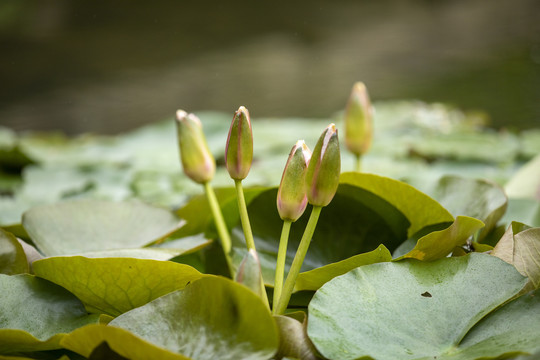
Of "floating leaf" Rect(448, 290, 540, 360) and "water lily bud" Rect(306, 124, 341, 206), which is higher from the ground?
"water lily bud" Rect(306, 124, 341, 206)

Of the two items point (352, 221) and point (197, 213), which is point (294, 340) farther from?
point (197, 213)

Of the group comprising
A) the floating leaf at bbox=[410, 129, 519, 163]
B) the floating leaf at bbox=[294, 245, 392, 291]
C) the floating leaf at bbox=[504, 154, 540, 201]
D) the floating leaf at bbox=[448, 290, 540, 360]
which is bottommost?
the floating leaf at bbox=[410, 129, 519, 163]

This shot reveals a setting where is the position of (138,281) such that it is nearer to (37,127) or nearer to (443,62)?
(37,127)

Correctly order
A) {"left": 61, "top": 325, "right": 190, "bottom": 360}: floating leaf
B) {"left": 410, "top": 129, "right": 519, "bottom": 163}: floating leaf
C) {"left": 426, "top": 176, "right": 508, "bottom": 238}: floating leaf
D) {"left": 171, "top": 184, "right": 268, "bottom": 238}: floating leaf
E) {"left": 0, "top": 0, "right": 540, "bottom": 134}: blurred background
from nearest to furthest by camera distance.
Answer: {"left": 61, "top": 325, "right": 190, "bottom": 360}: floating leaf, {"left": 426, "top": 176, "right": 508, "bottom": 238}: floating leaf, {"left": 171, "top": 184, "right": 268, "bottom": 238}: floating leaf, {"left": 410, "top": 129, "right": 519, "bottom": 163}: floating leaf, {"left": 0, "top": 0, "right": 540, "bottom": 134}: blurred background

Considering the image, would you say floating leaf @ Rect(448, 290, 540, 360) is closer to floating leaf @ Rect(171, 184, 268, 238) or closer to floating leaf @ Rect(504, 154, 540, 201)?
floating leaf @ Rect(171, 184, 268, 238)

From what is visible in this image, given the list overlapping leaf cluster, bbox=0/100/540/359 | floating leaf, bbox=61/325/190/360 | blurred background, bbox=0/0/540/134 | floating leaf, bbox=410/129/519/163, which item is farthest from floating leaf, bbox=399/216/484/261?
blurred background, bbox=0/0/540/134

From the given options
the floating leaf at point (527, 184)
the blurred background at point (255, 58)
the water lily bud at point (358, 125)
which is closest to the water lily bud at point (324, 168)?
the water lily bud at point (358, 125)

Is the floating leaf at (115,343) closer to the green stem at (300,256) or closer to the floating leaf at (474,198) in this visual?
the green stem at (300,256)
